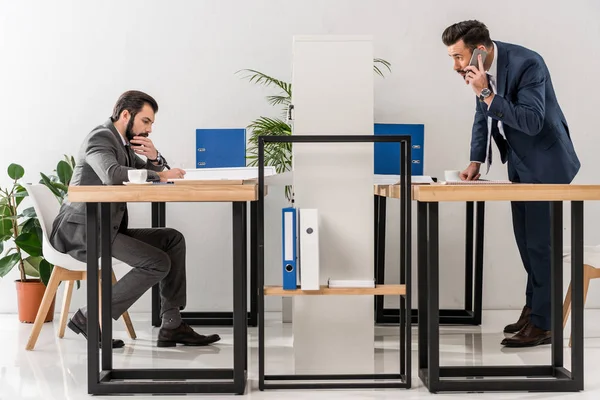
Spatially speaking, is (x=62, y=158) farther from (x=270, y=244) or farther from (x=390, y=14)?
(x=390, y=14)

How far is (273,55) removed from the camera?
14.2ft

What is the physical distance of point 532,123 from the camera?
2.98 m

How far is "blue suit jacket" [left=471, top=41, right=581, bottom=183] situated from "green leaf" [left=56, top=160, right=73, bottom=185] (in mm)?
2280

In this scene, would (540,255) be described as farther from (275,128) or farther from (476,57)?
(275,128)

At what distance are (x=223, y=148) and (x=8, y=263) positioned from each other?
1518mm

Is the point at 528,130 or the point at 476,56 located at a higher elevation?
the point at 476,56

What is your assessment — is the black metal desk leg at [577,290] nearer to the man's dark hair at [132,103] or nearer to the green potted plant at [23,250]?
the man's dark hair at [132,103]

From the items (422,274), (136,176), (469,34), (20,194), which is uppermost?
(469,34)

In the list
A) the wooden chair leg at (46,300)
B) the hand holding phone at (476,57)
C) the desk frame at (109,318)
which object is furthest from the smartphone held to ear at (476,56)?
the wooden chair leg at (46,300)

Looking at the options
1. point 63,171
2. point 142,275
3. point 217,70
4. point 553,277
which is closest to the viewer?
point 553,277

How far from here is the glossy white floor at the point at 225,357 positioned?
2.51 metres

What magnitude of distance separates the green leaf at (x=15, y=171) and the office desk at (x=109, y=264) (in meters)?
1.69

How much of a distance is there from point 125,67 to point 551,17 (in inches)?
105

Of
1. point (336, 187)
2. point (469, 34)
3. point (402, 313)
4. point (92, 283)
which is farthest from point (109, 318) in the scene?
point (469, 34)
